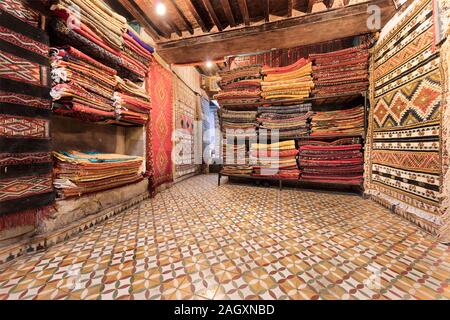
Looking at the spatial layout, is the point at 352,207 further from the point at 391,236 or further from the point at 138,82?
the point at 138,82

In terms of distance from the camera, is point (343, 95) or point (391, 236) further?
point (343, 95)

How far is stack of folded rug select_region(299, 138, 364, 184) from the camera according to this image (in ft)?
7.27

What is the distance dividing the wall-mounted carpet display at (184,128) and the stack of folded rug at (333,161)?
2.16m

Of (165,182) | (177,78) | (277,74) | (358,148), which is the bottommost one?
(165,182)

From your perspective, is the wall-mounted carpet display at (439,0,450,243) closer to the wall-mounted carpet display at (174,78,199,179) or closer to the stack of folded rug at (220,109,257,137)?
the stack of folded rug at (220,109,257,137)

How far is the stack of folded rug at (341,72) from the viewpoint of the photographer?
2.12m

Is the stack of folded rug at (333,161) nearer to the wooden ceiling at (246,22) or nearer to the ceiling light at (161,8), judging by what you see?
the wooden ceiling at (246,22)

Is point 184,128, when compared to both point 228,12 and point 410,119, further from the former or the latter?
point 410,119

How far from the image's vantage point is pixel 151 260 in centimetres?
93

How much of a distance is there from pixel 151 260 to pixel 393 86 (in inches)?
101

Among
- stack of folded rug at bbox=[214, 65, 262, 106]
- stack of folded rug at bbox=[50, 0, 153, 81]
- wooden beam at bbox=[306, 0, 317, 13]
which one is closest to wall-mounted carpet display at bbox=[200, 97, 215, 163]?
stack of folded rug at bbox=[214, 65, 262, 106]

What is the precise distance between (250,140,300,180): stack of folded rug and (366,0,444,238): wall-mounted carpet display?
36.7 inches

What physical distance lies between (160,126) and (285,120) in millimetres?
1898
